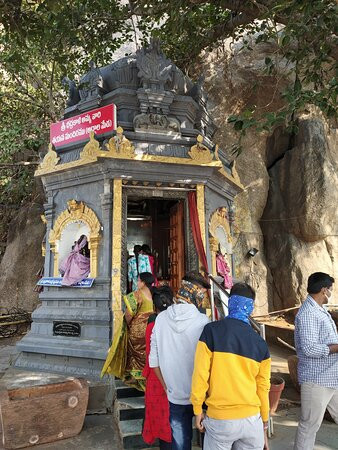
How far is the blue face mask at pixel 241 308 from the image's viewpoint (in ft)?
7.97

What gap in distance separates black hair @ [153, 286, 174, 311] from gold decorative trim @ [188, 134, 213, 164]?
3.91 metres

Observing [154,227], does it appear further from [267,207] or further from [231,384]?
[231,384]

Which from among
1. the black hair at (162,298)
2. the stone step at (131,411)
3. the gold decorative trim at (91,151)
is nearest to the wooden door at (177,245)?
the gold decorative trim at (91,151)

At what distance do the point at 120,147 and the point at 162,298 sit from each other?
382cm

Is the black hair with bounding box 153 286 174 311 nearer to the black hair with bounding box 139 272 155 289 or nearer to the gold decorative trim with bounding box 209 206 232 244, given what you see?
the black hair with bounding box 139 272 155 289

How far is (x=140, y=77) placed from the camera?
7.53 m

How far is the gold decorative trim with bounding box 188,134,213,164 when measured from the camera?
6.81 m

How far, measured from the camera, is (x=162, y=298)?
330cm

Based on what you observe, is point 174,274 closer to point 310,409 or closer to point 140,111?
point 140,111

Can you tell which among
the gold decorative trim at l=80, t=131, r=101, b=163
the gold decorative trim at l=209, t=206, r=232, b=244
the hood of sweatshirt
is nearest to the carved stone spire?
the gold decorative trim at l=80, t=131, r=101, b=163

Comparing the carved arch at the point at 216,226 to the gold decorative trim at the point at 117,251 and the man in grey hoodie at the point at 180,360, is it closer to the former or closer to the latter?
the gold decorative trim at the point at 117,251

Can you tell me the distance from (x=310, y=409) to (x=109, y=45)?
940 centimetres

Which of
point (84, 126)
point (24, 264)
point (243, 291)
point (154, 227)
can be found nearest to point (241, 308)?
point (243, 291)

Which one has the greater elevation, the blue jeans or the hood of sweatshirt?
the hood of sweatshirt
